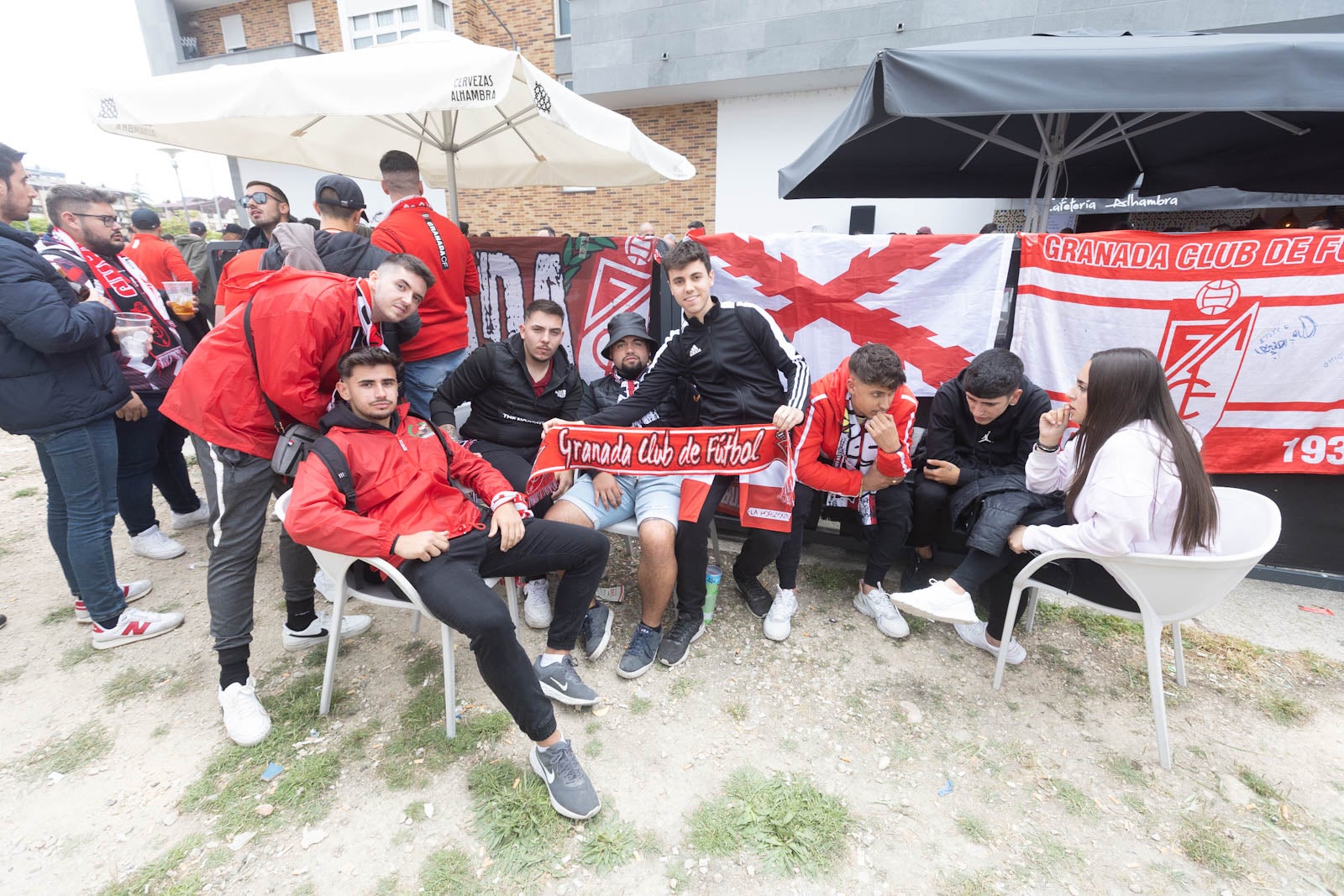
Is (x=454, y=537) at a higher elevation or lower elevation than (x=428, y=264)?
lower

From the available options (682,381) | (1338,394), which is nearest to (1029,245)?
(1338,394)

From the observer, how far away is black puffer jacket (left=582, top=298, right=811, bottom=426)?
321cm

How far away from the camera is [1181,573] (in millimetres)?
2113

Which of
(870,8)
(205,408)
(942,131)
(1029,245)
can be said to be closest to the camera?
(205,408)

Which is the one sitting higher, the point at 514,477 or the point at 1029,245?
the point at 1029,245

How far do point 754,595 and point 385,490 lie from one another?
199cm

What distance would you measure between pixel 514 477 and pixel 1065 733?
110 inches

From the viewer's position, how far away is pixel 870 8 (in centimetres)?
1120

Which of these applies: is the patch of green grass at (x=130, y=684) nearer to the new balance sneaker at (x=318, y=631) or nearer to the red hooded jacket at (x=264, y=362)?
the new balance sneaker at (x=318, y=631)

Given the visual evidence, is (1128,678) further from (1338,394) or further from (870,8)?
(870,8)

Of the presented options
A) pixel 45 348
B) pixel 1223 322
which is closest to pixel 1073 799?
pixel 1223 322

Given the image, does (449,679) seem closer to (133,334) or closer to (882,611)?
(882,611)

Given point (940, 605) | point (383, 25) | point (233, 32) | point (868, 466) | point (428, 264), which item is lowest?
point (940, 605)

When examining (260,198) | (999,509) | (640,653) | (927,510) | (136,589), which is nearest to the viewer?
(999,509)
